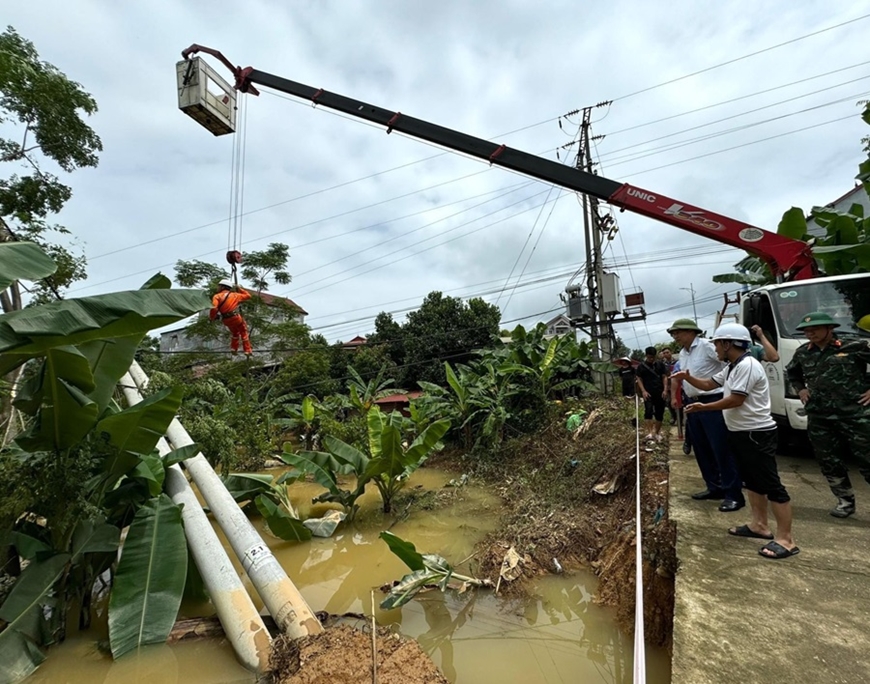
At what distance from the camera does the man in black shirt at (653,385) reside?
6.98m

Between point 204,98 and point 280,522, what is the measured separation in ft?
23.3

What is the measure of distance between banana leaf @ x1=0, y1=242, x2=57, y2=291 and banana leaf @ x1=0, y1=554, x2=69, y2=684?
2.17 metres

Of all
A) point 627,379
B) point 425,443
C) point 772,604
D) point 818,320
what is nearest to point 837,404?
A: point 818,320

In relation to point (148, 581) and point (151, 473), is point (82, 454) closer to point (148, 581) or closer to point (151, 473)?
point (151, 473)

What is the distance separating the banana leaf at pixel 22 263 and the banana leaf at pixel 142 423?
1.25 metres

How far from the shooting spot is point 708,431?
376 centimetres

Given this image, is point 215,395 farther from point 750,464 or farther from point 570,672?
point 750,464

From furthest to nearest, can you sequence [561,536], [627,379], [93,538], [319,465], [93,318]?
[627,379], [319,465], [561,536], [93,538], [93,318]

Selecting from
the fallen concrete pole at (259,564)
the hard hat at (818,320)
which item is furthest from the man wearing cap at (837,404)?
the fallen concrete pole at (259,564)

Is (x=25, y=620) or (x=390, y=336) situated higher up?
(x=390, y=336)

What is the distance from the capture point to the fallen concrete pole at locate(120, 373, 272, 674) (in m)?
2.99

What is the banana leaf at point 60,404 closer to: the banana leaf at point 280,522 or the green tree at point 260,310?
the banana leaf at point 280,522

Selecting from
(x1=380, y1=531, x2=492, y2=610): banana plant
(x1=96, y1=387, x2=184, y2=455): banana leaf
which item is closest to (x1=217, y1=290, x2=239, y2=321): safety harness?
(x1=96, y1=387, x2=184, y2=455): banana leaf

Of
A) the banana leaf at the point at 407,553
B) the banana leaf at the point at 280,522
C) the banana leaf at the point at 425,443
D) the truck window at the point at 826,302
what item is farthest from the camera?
the banana leaf at the point at 425,443
